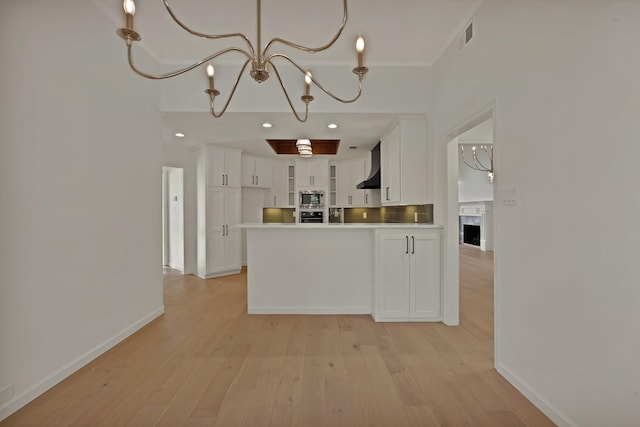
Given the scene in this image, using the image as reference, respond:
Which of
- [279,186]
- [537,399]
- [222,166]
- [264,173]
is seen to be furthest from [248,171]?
[537,399]

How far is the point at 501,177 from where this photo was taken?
212 cm

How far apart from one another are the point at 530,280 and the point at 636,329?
23.6 inches

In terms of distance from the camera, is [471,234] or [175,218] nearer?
[175,218]

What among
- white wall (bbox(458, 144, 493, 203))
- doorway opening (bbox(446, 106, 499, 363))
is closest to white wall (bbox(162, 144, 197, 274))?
doorway opening (bbox(446, 106, 499, 363))

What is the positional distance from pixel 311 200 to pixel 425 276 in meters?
3.97

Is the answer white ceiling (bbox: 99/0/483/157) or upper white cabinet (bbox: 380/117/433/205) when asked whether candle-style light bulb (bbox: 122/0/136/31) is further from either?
upper white cabinet (bbox: 380/117/433/205)

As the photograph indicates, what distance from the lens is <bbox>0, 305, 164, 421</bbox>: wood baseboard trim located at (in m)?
1.73

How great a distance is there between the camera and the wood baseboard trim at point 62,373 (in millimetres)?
1732

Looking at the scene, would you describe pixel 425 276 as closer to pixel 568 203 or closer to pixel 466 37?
pixel 568 203

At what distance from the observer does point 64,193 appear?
2094mm

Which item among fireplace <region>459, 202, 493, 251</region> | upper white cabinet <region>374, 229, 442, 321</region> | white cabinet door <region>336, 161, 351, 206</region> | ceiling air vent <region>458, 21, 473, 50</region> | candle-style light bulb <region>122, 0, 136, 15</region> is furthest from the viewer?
fireplace <region>459, 202, 493, 251</region>

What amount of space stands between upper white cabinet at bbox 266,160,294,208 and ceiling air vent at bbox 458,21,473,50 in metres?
4.73

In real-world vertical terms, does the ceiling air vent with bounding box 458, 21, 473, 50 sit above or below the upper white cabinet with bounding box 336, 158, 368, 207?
above

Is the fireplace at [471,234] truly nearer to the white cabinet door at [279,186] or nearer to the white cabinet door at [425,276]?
the white cabinet door at [279,186]
